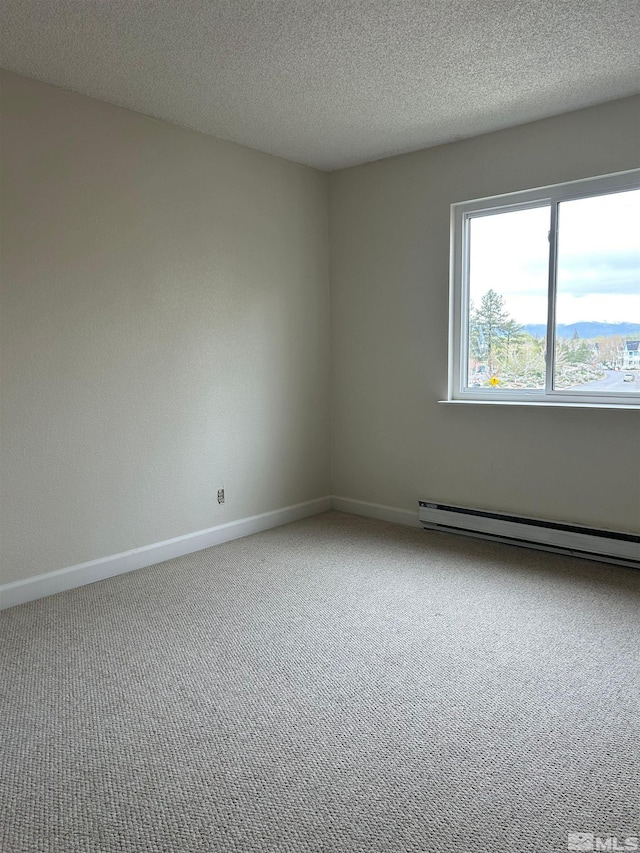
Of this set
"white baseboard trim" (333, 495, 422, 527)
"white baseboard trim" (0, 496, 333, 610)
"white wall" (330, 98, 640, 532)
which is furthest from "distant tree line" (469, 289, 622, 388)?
"white baseboard trim" (0, 496, 333, 610)

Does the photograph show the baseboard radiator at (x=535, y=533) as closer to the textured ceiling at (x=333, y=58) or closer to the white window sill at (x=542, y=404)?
the white window sill at (x=542, y=404)

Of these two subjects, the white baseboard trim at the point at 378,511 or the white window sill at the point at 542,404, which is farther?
the white baseboard trim at the point at 378,511

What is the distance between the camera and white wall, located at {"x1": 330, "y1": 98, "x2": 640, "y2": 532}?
3637 mm

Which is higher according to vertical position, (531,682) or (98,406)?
(98,406)

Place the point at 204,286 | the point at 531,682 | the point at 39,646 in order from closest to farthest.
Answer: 1. the point at 531,682
2. the point at 39,646
3. the point at 204,286

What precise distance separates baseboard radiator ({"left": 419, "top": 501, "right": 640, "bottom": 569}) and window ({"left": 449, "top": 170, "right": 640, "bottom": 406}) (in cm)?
76

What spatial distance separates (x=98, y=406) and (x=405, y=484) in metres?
2.21

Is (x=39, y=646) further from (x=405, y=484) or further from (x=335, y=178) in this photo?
(x=335, y=178)

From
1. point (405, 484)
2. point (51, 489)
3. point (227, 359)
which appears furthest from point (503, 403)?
point (51, 489)

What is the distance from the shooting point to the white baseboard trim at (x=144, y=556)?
3199 mm

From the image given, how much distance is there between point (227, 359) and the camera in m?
4.18

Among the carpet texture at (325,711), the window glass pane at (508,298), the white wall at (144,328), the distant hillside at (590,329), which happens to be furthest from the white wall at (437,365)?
the carpet texture at (325,711)

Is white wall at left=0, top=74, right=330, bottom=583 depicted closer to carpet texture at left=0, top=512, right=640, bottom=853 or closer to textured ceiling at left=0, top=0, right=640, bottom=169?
textured ceiling at left=0, top=0, right=640, bottom=169

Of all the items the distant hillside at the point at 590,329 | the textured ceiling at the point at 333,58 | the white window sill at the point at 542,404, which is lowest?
the white window sill at the point at 542,404
